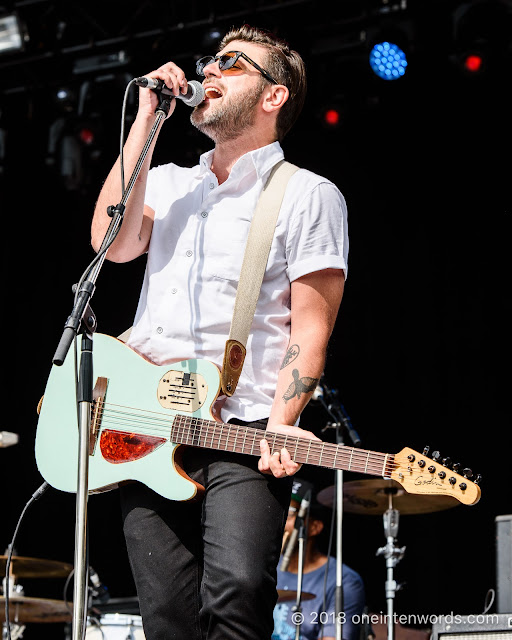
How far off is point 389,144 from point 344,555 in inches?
126

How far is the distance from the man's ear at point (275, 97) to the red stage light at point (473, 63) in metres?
2.66

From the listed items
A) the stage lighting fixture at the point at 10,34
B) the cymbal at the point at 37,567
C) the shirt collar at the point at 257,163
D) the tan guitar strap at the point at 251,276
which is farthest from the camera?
the stage lighting fixture at the point at 10,34

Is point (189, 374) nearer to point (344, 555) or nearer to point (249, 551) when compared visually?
point (249, 551)

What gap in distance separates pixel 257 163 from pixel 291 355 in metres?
0.75

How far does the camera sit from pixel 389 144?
245 inches

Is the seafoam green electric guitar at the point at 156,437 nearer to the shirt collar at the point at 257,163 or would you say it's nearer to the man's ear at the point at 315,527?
the shirt collar at the point at 257,163

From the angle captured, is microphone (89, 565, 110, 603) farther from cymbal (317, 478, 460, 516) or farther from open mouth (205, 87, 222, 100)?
open mouth (205, 87, 222, 100)

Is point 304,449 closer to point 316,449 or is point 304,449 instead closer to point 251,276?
point 316,449

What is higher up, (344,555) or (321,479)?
(321,479)

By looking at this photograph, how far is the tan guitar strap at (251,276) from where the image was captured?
2.37 m

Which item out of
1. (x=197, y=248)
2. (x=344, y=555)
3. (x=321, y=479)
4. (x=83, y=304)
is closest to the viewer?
(x=83, y=304)

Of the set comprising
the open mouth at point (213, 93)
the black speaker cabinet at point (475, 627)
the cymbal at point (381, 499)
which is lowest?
the black speaker cabinet at point (475, 627)

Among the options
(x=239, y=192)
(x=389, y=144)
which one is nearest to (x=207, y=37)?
(x=389, y=144)

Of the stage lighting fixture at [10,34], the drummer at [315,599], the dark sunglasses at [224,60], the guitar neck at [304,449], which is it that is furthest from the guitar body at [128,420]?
the stage lighting fixture at [10,34]
